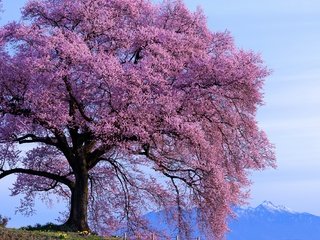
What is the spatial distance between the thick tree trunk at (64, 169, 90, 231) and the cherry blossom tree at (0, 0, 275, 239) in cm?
6

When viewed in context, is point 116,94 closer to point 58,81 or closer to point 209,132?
point 58,81

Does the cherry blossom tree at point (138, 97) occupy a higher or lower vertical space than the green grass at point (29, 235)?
higher

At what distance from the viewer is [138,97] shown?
3909 centimetres

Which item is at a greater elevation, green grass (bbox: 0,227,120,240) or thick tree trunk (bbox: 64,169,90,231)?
thick tree trunk (bbox: 64,169,90,231)

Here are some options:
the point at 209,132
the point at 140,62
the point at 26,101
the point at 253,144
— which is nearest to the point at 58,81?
the point at 26,101

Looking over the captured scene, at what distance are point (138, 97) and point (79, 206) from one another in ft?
25.5

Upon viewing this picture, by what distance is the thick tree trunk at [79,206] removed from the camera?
4169cm

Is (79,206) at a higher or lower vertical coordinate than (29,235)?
higher

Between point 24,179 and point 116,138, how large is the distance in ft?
40.5

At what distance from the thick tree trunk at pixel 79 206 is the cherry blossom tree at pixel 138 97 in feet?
0.20

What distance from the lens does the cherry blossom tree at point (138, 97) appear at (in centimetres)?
3969

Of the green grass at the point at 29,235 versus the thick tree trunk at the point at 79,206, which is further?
the thick tree trunk at the point at 79,206

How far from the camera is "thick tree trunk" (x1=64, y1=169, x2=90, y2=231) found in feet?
137

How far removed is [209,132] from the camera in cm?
4353
